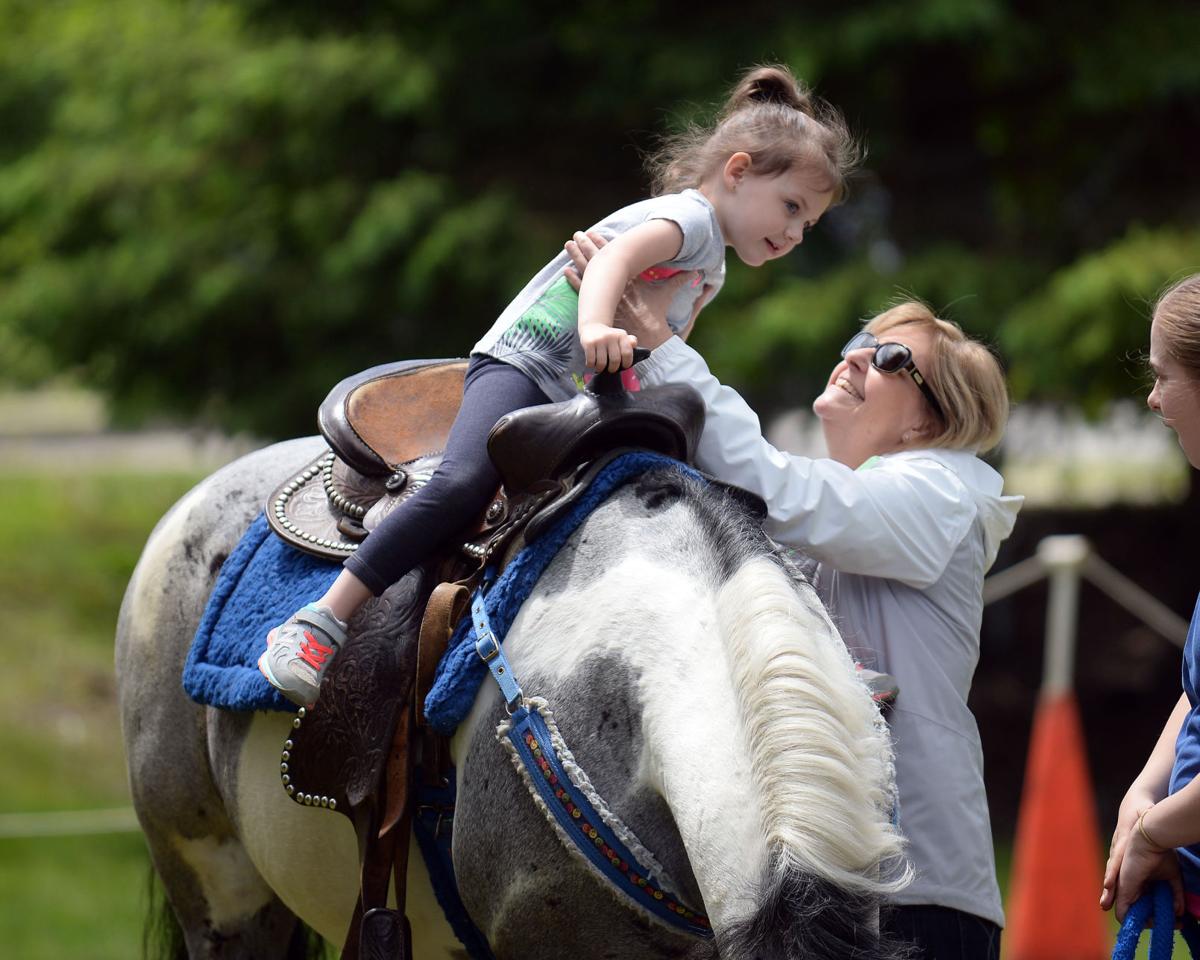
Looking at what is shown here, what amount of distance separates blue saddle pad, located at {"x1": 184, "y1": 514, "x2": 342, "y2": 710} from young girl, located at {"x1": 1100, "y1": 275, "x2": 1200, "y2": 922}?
1.42 meters

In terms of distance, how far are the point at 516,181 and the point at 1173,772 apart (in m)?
6.03

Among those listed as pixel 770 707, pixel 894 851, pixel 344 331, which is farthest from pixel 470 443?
pixel 344 331

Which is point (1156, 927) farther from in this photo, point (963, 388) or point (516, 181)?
point (516, 181)

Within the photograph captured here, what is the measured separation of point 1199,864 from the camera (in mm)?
2098

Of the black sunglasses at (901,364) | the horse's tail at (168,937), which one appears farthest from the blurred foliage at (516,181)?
the black sunglasses at (901,364)

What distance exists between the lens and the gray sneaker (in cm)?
246

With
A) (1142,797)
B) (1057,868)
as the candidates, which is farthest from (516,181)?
(1142,797)

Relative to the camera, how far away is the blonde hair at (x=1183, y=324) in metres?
2.11

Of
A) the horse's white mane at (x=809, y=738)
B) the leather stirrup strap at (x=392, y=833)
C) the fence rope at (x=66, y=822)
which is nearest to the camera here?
the horse's white mane at (x=809, y=738)

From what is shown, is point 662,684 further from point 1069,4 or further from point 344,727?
point 1069,4

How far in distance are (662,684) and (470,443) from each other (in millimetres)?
623

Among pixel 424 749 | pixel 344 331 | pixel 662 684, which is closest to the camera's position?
pixel 662 684

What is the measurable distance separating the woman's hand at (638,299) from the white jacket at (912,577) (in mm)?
56

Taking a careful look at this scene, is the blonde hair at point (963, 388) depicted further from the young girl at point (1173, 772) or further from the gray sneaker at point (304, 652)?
the gray sneaker at point (304, 652)
